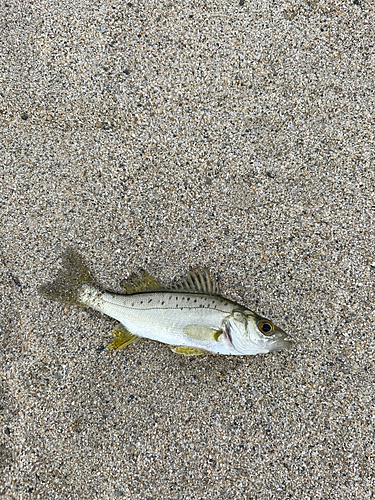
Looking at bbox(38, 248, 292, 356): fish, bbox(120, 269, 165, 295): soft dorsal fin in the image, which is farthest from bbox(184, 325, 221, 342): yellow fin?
bbox(120, 269, 165, 295): soft dorsal fin

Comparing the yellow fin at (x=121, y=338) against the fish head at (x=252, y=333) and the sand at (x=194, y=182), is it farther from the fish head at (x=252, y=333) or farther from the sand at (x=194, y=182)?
the fish head at (x=252, y=333)

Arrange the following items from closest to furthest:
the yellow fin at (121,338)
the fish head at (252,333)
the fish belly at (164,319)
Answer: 1. the fish head at (252,333)
2. the fish belly at (164,319)
3. the yellow fin at (121,338)

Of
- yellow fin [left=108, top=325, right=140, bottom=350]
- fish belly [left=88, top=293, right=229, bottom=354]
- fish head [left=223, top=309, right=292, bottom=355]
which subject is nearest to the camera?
fish head [left=223, top=309, right=292, bottom=355]

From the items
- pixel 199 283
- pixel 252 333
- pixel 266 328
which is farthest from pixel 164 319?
pixel 266 328

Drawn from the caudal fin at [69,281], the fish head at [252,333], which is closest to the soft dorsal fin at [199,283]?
the fish head at [252,333]

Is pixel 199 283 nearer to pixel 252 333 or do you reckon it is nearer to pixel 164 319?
pixel 164 319

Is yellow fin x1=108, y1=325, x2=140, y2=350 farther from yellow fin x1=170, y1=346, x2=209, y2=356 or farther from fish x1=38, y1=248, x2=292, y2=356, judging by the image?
yellow fin x1=170, y1=346, x2=209, y2=356
